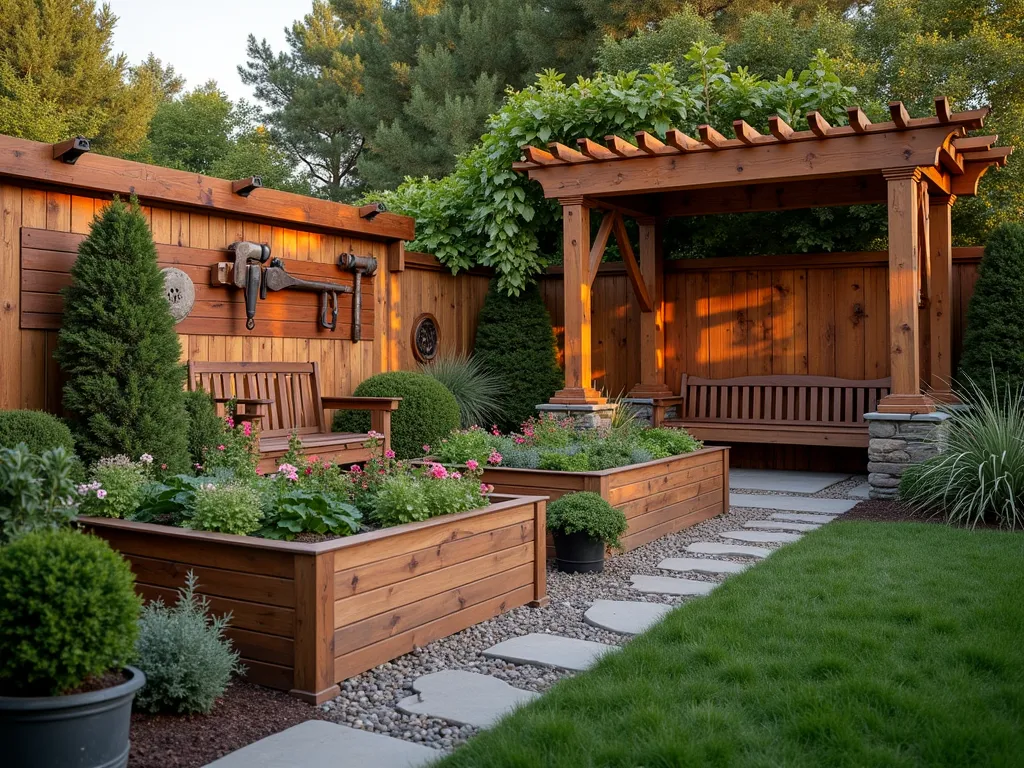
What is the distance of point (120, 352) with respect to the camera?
5176 millimetres

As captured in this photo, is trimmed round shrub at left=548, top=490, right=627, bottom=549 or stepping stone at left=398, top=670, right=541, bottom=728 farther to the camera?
trimmed round shrub at left=548, top=490, right=627, bottom=549

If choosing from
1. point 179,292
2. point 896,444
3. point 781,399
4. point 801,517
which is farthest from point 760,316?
point 179,292

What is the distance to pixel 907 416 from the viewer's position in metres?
7.04

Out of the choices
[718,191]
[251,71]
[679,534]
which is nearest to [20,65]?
[251,71]

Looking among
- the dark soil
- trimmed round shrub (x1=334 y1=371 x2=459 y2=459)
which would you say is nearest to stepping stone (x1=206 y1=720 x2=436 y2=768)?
the dark soil

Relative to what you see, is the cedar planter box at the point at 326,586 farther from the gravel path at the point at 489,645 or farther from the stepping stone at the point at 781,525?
the stepping stone at the point at 781,525

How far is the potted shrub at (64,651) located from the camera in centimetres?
216

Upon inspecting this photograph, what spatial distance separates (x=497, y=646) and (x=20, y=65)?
62.1 ft

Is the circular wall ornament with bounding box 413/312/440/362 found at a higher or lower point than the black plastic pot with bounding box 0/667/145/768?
higher

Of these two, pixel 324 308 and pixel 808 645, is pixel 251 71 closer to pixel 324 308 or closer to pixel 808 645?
pixel 324 308

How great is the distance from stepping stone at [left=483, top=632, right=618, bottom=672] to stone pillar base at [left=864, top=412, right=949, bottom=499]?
4214 millimetres

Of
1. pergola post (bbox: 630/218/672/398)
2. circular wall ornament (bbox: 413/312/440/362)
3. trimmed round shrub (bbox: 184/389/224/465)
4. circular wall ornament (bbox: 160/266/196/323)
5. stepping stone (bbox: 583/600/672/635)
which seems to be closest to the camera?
stepping stone (bbox: 583/600/672/635)

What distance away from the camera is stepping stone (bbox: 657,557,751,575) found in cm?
498

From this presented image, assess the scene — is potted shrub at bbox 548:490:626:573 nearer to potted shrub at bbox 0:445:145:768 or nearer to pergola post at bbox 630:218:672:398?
potted shrub at bbox 0:445:145:768
